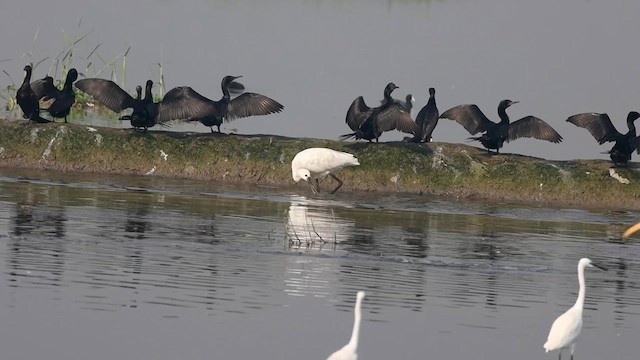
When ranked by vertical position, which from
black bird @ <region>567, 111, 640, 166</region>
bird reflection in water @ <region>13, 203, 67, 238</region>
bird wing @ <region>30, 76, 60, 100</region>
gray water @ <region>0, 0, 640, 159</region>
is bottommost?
bird reflection in water @ <region>13, 203, 67, 238</region>

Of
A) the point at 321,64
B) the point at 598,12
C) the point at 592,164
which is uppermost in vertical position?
the point at 598,12

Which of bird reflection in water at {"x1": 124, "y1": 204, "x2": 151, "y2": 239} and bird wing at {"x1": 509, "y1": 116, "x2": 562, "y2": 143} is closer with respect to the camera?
bird reflection in water at {"x1": 124, "y1": 204, "x2": 151, "y2": 239}

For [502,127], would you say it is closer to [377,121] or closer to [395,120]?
[395,120]

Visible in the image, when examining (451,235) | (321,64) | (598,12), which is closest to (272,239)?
(451,235)

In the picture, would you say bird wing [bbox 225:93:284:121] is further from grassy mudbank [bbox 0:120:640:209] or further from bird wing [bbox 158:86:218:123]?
grassy mudbank [bbox 0:120:640:209]

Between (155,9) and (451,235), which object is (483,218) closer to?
(451,235)

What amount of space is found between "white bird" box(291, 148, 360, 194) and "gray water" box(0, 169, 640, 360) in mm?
380

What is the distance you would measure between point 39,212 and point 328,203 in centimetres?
414

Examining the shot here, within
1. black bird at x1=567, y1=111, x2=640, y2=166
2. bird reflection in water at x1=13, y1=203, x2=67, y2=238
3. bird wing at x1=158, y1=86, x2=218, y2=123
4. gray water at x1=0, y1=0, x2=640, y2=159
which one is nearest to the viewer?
bird reflection in water at x1=13, y1=203, x2=67, y2=238

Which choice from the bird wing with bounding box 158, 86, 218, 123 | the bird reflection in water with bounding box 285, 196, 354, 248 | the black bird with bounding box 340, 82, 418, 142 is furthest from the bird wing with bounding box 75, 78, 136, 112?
the bird reflection in water with bounding box 285, 196, 354, 248

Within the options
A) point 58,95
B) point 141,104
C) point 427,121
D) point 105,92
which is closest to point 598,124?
point 427,121

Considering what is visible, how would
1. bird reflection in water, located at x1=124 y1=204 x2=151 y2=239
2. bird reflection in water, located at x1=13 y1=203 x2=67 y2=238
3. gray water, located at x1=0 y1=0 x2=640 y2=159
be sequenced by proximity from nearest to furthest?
bird reflection in water, located at x1=13 y1=203 x2=67 y2=238 < bird reflection in water, located at x1=124 y1=204 x2=151 y2=239 < gray water, located at x1=0 y1=0 x2=640 y2=159

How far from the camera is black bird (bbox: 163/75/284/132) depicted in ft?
72.0

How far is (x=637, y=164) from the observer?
21.8 metres
